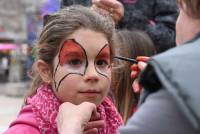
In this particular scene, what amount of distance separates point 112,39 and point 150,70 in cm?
68

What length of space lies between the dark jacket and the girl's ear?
0.63 m

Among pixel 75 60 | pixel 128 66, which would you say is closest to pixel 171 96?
pixel 75 60

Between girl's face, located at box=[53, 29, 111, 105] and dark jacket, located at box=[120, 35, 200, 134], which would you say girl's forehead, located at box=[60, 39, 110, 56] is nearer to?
girl's face, located at box=[53, 29, 111, 105]

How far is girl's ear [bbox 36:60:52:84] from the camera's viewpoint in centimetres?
171

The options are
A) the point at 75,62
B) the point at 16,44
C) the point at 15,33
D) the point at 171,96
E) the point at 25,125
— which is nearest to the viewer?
the point at 171,96

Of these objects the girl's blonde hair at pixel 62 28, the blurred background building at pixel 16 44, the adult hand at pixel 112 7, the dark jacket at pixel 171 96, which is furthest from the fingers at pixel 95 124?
the blurred background building at pixel 16 44

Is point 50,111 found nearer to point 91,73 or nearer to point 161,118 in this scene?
point 91,73

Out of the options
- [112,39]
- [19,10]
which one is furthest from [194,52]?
[19,10]

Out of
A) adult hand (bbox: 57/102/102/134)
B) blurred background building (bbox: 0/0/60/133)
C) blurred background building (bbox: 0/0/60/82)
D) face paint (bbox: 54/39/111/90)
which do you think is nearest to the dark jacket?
adult hand (bbox: 57/102/102/134)

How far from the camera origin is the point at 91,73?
1.62 metres

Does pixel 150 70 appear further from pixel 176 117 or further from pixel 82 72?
pixel 82 72

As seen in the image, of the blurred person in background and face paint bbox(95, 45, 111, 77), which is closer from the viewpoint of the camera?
face paint bbox(95, 45, 111, 77)

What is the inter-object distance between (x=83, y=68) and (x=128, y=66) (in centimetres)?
104

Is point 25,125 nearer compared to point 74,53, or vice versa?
point 25,125
